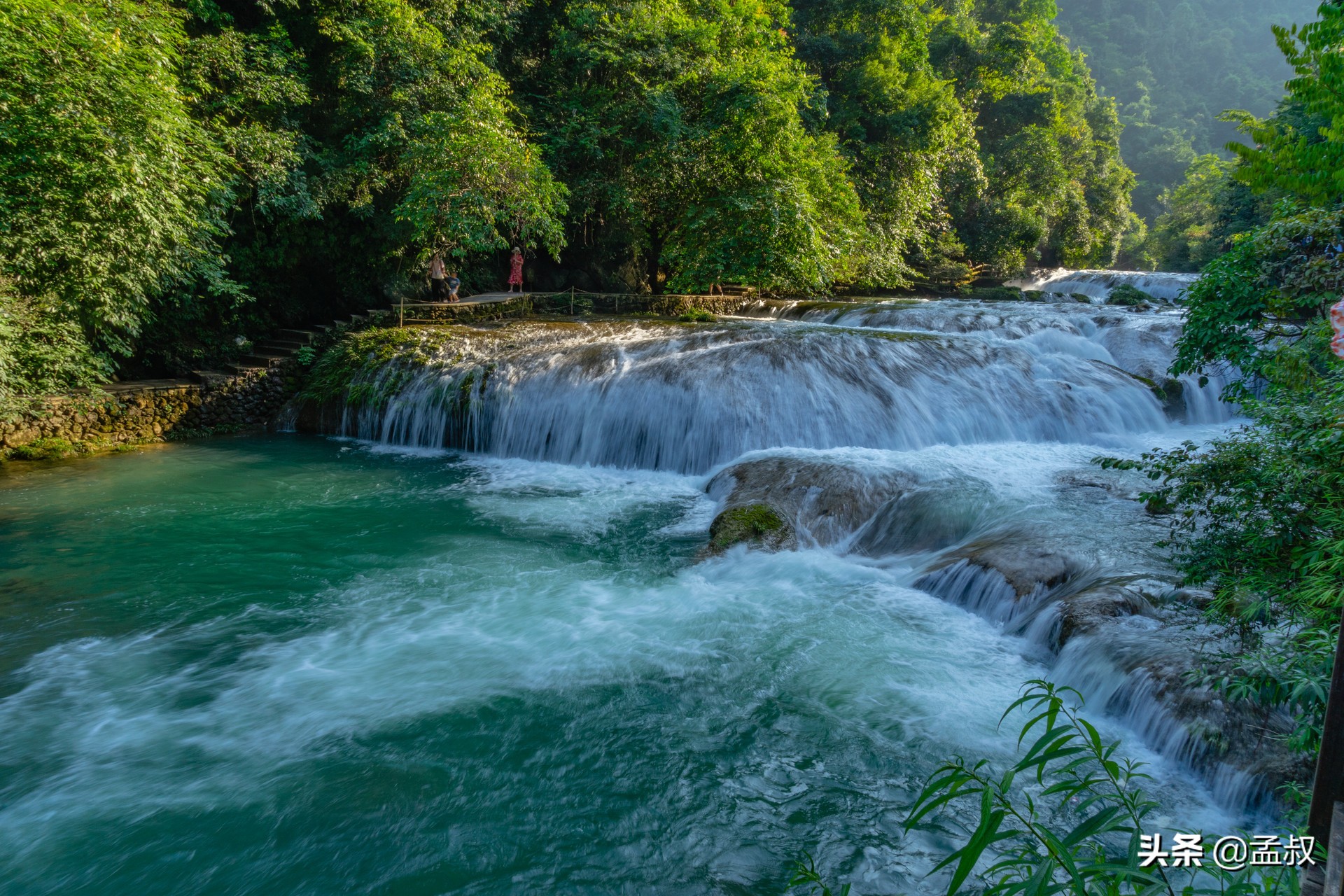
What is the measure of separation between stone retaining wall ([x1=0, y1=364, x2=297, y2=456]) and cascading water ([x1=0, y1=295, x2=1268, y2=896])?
1.24 meters

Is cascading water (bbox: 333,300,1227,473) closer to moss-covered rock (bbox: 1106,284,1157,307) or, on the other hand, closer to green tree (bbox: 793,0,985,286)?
moss-covered rock (bbox: 1106,284,1157,307)

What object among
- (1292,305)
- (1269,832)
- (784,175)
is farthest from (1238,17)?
(1269,832)

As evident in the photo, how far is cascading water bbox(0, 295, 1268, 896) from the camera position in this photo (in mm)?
3914

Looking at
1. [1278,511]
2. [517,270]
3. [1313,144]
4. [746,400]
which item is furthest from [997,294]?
[1278,511]

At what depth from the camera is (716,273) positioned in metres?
16.7

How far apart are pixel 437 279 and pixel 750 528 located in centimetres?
1216

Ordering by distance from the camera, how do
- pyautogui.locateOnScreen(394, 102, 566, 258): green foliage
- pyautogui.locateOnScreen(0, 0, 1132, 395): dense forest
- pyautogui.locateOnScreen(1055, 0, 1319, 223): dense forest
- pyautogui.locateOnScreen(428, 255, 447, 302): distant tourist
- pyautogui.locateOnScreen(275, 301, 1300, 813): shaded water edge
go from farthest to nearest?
pyautogui.locateOnScreen(1055, 0, 1319, 223): dense forest → pyautogui.locateOnScreen(428, 255, 447, 302): distant tourist → pyautogui.locateOnScreen(394, 102, 566, 258): green foliage → pyautogui.locateOnScreen(0, 0, 1132, 395): dense forest → pyautogui.locateOnScreen(275, 301, 1300, 813): shaded water edge

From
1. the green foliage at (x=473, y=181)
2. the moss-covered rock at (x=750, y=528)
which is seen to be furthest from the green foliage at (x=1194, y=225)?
the moss-covered rock at (x=750, y=528)

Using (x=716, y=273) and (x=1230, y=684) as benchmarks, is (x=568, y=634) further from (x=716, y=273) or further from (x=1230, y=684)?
(x=716, y=273)

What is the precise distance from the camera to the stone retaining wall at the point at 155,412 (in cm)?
1130

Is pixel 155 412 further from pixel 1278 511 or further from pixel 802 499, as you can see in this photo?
pixel 1278 511

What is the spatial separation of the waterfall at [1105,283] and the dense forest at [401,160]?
6.88 meters

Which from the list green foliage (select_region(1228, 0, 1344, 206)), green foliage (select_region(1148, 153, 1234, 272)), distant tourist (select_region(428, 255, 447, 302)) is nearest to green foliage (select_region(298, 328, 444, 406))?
distant tourist (select_region(428, 255, 447, 302))

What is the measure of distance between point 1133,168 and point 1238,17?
3079cm
